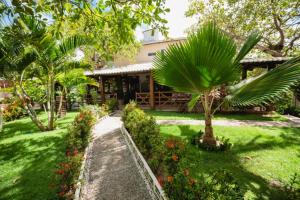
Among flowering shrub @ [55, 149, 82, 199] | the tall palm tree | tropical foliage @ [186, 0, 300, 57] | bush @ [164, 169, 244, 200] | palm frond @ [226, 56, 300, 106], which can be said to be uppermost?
tropical foliage @ [186, 0, 300, 57]

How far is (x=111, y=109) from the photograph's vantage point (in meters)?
14.0

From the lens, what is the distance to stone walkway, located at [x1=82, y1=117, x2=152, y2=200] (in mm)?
3756

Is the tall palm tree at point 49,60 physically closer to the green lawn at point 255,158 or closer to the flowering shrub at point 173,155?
the flowering shrub at point 173,155

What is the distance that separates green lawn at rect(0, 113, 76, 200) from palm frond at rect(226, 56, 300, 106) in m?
4.22

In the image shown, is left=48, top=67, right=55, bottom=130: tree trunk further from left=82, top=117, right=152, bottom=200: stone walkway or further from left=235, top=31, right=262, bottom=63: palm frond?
left=235, top=31, right=262, bottom=63: palm frond

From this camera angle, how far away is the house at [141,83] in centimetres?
1395

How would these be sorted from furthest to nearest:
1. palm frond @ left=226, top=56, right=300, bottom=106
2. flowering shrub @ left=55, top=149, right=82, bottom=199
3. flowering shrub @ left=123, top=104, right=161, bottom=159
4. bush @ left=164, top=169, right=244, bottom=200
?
flowering shrub @ left=123, top=104, right=161, bottom=159, flowering shrub @ left=55, top=149, right=82, bottom=199, palm frond @ left=226, top=56, right=300, bottom=106, bush @ left=164, top=169, right=244, bottom=200

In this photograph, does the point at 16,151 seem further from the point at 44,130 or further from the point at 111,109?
the point at 111,109

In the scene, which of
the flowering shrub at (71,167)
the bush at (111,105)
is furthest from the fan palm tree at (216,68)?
the bush at (111,105)

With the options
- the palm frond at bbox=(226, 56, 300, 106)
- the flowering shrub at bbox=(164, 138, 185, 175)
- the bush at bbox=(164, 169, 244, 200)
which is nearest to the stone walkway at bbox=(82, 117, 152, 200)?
the flowering shrub at bbox=(164, 138, 185, 175)

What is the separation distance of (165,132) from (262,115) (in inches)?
273

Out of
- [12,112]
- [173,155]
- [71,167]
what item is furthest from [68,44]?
[12,112]

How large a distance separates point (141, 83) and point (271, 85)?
17.5 meters

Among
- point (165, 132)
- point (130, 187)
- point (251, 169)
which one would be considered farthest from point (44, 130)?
point (251, 169)
